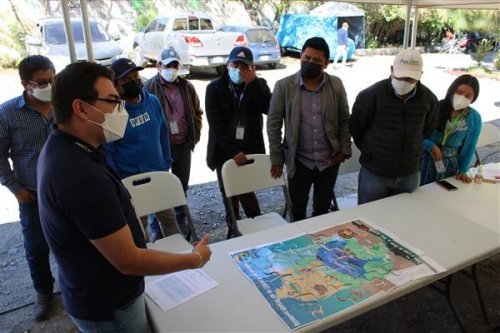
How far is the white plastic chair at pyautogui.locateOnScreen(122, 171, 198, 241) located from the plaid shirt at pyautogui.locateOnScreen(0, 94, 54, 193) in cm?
53

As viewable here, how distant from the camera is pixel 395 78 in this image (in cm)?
211

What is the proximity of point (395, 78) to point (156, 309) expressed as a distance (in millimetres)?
1747

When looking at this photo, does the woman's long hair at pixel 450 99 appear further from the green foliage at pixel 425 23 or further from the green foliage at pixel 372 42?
the green foliage at pixel 372 42

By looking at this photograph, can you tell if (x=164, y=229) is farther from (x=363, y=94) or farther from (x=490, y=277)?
(x=490, y=277)

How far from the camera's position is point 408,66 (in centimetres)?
206

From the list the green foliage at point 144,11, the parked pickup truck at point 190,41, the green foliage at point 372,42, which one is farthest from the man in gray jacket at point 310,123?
the green foliage at point 372,42

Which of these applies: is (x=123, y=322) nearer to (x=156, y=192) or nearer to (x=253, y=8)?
(x=156, y=192)

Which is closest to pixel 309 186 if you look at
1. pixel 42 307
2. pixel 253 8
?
pixel 42 307

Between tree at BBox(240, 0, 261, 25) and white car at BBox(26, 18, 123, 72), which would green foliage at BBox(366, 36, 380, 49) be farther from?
white car at BBox(26, 18, 123, 72)

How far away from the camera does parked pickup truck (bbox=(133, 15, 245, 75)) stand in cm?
876

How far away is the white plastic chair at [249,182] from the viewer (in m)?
2.34

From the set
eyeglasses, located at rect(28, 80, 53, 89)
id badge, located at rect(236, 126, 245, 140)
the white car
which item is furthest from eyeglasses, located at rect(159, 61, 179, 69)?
the white car

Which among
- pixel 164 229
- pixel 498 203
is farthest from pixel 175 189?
pixel 498 203

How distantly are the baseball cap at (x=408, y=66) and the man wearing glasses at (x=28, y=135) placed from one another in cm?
190
